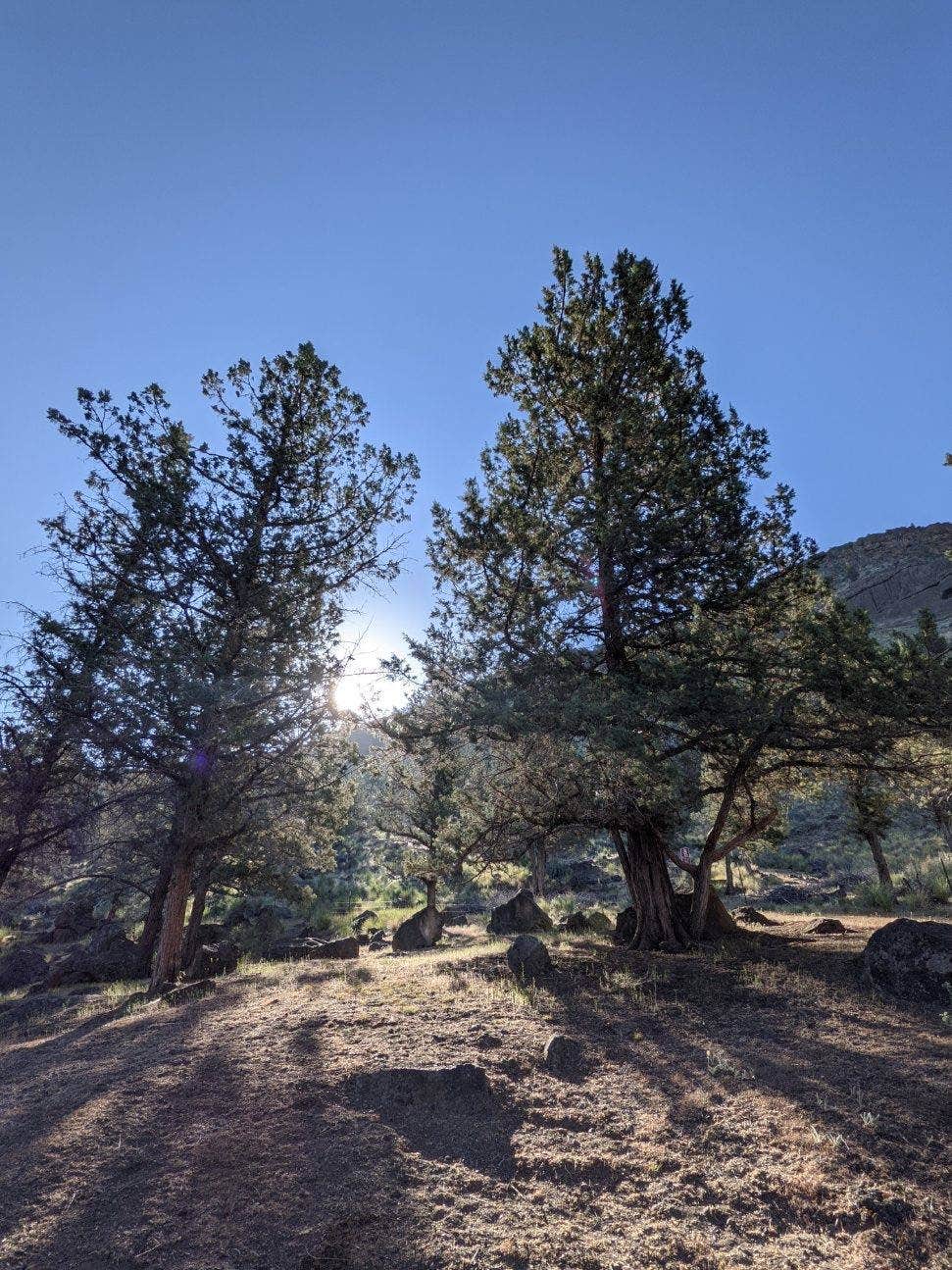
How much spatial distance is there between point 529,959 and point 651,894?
3.48m

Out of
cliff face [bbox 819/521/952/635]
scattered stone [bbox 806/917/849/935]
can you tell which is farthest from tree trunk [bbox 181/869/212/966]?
cliff face [bbox 819/521/952/635]

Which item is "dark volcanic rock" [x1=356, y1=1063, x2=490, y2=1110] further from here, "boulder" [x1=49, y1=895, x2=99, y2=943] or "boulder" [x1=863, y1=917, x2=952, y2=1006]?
"boulder" [x1=49, y1=895, x2=99, y2=943]

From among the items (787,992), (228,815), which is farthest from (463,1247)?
(228,815)

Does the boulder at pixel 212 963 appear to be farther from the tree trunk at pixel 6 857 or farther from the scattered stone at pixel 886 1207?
the scattered stone at pixel 886 1207

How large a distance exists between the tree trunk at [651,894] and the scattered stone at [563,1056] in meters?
6.00

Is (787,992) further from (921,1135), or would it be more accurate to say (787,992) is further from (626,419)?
(626,419)

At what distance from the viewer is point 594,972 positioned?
9.81 m

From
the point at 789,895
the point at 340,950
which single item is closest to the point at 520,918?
the point at 340,950

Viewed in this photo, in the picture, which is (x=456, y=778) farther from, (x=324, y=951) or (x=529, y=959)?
A: (x=324, y=951)

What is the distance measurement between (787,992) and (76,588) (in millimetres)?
12784

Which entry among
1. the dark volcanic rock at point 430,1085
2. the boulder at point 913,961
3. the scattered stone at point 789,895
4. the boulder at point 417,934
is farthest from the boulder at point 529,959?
the scattered stone at point 789,895

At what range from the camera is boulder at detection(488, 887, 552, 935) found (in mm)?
19578

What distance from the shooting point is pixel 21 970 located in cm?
1933

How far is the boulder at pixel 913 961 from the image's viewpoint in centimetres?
768
